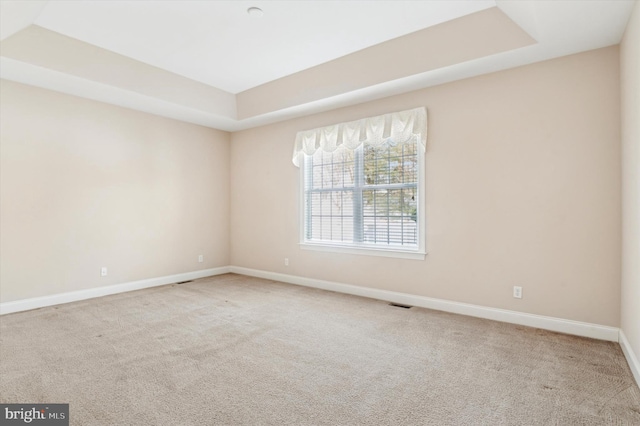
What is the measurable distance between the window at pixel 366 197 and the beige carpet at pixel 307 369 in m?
0.95

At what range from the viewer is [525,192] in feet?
10.7

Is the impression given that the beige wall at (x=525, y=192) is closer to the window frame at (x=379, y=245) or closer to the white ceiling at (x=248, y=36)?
the window frame at (x=379, y=245)

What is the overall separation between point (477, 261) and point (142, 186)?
4.52 meters

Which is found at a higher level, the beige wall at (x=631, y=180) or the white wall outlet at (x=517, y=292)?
the beige wall at (x=631, y=180)

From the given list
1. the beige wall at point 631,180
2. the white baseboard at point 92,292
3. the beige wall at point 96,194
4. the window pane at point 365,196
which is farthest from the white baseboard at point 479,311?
the beige wall at point 96,194

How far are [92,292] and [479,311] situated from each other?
4.65 metres

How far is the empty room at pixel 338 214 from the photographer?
2172 millimetres

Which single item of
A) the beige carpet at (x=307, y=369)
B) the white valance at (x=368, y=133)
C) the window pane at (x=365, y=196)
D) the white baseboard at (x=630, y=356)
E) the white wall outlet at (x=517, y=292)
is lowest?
the beige carpet at (x=307, y=369)

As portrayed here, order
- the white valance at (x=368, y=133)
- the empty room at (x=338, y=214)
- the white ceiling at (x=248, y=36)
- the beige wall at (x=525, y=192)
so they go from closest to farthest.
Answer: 1. the empty room at (x=338, y=214)
2. the white ceiling at (x=248, y=36)
3. the beige wall at (x=525, y=192)
4. the white valance at (x=368, y=133)

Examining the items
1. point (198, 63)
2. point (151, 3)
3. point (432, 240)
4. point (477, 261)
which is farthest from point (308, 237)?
point (151, 3)

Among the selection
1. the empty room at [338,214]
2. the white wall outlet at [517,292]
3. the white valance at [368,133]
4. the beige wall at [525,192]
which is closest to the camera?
the empty room at [338,214]

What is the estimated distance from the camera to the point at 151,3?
112 inches

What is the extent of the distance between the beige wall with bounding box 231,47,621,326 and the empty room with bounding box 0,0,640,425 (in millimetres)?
19

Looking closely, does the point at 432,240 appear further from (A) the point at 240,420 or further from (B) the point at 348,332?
(A) the point at 240,420
